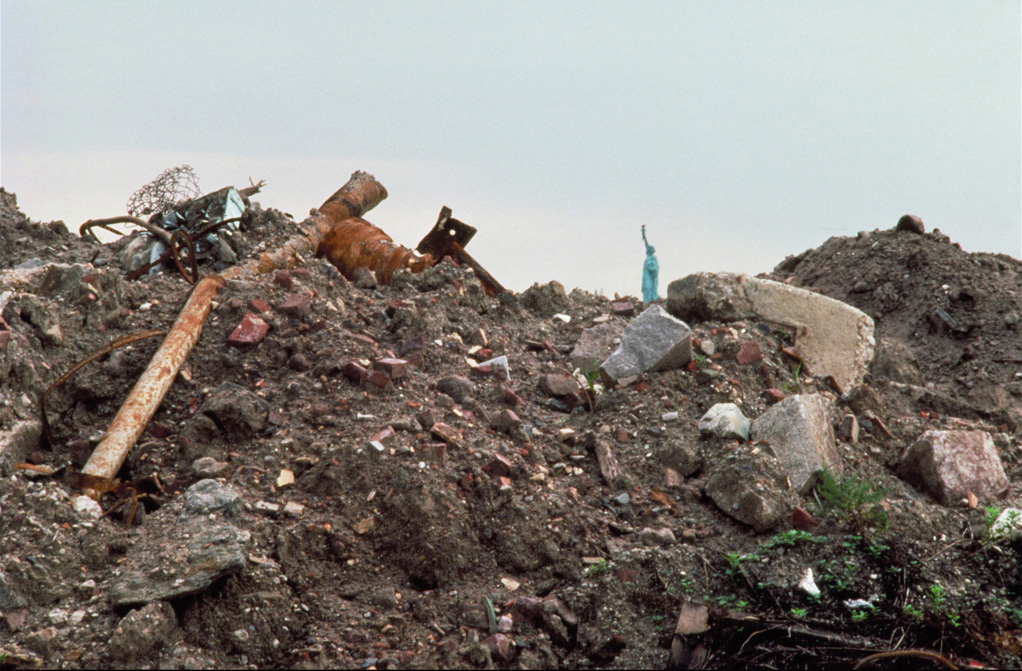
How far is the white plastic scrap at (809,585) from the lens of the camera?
12.1ft

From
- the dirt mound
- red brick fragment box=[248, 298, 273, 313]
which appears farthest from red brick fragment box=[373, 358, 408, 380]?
the dirt mound

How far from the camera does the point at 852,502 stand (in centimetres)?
422

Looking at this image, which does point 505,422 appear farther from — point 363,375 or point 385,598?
point 385,598

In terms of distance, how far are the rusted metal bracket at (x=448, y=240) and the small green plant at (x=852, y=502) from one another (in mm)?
4116

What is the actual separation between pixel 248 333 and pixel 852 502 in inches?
149

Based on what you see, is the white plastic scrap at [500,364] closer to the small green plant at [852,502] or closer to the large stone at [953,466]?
the small green plant at [852,502]

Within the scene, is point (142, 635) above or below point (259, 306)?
below

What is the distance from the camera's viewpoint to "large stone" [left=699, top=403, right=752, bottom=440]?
16.0 ft

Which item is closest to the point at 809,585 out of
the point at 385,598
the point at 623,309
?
the point at 385,598

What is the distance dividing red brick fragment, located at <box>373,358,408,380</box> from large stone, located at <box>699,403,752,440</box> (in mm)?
1842

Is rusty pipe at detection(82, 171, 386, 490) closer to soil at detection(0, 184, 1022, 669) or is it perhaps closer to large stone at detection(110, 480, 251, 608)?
soil at detection(0, 184, 1022, 669)

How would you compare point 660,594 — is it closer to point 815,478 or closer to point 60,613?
point 815,478

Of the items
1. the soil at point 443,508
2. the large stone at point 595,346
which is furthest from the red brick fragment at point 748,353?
the large stone at point 595,346

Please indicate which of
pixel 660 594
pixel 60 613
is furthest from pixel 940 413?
pixel 60 613
